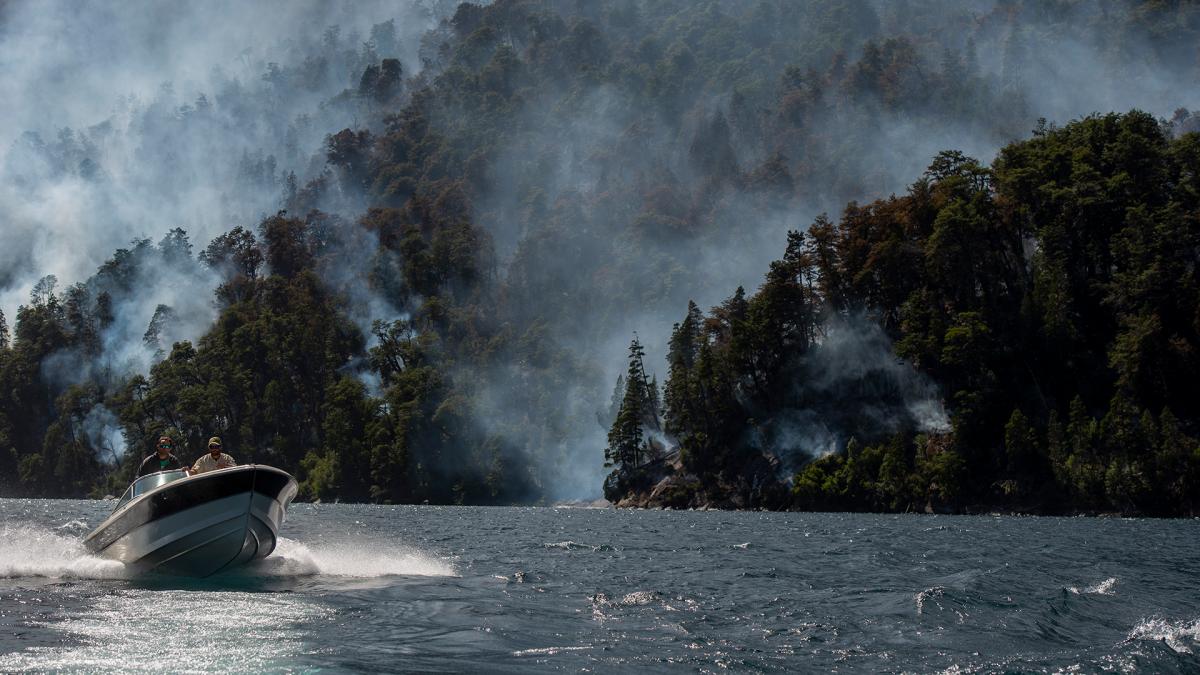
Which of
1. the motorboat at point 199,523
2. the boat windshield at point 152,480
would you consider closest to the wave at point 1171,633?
the motorboat at point 199,523

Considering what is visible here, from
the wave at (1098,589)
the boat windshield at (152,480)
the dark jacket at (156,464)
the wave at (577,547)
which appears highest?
the dark jacket at (156,464)

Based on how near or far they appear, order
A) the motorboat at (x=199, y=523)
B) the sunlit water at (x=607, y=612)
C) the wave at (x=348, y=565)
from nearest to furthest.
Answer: the sunlit water at (x=607, y=612)
the motorboat at (x=199, y=523)
the wave at (x=348, y=565)

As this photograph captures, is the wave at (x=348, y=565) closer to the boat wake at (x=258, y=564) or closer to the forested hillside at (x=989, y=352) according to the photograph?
the boat wake at (x=258, y=564)

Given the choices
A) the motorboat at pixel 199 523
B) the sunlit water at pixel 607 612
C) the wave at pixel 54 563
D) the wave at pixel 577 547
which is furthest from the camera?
the wave at pixel 577 547

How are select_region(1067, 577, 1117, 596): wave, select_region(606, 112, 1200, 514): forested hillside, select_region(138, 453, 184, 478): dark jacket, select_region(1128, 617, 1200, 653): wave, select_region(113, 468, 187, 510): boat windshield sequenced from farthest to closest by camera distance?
select_region(606, 112, 1200, 514): forested hillside
select_region(138, 453, 184, 478): dark jacket
select_region(113, 468, 187, 510): boat windshield
select_region(1067, 577, 1117, 596): wave
select_region(1128, 617, 1200, 653): wave

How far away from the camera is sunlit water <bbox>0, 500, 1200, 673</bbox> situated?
44.4ft

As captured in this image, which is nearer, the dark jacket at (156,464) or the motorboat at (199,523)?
the motorboat at (199,523)

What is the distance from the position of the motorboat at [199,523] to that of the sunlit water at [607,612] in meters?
0.67

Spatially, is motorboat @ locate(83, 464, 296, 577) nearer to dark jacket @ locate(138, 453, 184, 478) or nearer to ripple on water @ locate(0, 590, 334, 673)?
dark jacket @ locate(138, 453, 184, 478)

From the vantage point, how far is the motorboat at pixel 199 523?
2231 centimetres

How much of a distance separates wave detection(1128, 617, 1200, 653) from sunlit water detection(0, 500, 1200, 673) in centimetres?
6

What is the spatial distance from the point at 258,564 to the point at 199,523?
2330 millimetres

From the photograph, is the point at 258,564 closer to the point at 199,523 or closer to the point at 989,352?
the point at 199,523

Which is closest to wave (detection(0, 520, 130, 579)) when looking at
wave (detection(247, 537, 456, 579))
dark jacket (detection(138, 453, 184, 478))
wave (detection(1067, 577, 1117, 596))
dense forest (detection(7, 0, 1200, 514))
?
dark jacket (detection(138, 453, 184, 478))
